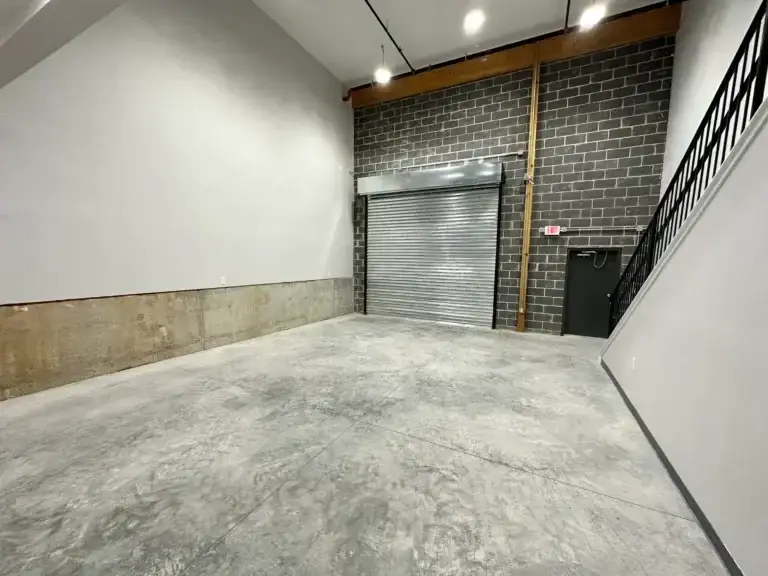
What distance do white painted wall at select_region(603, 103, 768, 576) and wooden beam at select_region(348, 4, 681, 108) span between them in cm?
425

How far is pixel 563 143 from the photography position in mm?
5258

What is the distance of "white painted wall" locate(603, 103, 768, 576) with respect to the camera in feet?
3.90

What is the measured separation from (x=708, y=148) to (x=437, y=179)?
4027mm

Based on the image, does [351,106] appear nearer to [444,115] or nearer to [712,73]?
[444,115]

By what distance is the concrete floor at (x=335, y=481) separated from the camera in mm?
1265

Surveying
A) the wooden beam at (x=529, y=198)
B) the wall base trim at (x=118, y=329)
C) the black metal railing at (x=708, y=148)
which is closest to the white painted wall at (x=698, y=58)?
the black metal railing at (x=708, y=148)

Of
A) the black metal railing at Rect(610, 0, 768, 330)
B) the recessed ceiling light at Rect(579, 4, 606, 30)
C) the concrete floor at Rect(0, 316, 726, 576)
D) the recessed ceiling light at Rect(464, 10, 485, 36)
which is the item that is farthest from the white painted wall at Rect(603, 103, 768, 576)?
the recessed ceiling light at Rect(464, 10, 485, 36)

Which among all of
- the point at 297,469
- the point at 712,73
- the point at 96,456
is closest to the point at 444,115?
the point at 712,73

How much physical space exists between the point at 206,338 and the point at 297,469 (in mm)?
3204

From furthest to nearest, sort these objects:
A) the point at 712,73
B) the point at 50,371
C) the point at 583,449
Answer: the point at 712,73
the point at 50,371
the point at 583,449

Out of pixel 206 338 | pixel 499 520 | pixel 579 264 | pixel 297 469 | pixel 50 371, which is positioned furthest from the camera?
pixel 579 264

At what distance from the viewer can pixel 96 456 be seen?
191cm

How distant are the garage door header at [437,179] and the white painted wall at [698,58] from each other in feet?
7.79

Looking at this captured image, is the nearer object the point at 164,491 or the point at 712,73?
the point at 164,491
